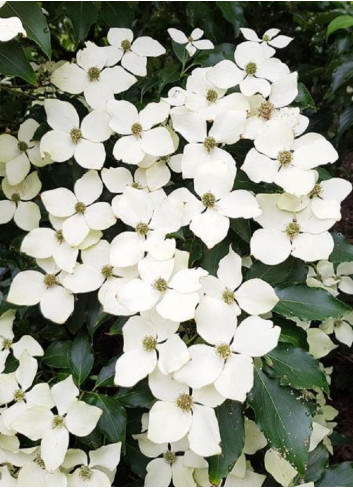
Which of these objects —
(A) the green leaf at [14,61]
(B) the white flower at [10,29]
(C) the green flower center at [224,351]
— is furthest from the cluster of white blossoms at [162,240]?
(B) the white flower at [10,29]

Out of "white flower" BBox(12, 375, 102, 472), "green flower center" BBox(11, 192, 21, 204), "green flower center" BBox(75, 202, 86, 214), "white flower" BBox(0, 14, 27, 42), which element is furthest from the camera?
"green flower center" BBox(11, 192, 21, 204)

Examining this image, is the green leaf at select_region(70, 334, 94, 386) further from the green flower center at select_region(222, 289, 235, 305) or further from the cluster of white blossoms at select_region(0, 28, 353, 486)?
the green flower center at select_region(222, 289, 235, 305)

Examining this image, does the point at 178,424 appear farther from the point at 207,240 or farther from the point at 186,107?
Result: the point at 186,107

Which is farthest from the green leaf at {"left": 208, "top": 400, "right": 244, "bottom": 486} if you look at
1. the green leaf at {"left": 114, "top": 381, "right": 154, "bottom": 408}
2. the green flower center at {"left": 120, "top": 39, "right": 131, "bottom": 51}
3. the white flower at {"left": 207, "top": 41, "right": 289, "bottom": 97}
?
the green flower center at {"left": 120, "top": 39, "right": 131, "bottom": 51}

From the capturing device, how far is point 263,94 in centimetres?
107

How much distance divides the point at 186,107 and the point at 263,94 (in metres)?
0.15

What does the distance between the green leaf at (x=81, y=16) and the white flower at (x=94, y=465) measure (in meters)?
0.79

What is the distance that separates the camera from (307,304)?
3.09 ft

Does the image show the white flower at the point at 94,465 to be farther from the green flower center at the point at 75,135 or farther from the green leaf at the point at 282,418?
the green flower center at the point at 75,135

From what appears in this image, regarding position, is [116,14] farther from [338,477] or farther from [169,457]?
[338,477]

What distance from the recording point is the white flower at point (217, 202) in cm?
94

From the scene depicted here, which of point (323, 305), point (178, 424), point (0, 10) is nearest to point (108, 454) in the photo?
point (178, 424)

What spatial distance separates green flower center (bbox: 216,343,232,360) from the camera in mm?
864

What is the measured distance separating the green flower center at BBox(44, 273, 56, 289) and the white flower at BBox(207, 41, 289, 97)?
1.51 ft
